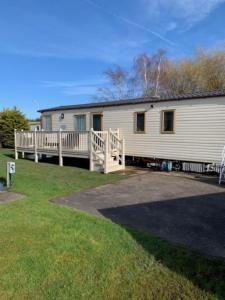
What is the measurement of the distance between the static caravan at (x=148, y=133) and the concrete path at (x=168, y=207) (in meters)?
1.86

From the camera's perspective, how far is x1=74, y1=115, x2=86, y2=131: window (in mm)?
13070

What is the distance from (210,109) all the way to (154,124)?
7.80ft

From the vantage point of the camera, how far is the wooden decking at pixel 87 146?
9961 millimetres

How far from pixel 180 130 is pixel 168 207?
5.20 m

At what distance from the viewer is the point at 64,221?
434 centimetres

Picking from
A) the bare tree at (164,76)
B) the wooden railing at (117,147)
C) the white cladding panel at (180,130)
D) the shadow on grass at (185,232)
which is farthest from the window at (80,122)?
the bare tree at (164,76)

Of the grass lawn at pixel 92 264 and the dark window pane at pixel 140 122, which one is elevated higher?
the dark window pane at pixel 140 122

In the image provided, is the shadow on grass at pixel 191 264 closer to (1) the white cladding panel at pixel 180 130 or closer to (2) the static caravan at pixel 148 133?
(2) the static caravan at pixel 148 133

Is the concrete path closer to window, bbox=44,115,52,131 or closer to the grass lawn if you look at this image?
the grass lawn

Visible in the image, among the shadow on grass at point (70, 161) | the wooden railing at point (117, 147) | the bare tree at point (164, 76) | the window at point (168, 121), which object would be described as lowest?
the shadow on grass at point (70, 161)

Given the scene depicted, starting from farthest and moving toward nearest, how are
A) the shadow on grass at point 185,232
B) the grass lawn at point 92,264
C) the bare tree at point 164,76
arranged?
the bare tree at point 164,76 → the shadow on grass at point 185,232 → the grass lawn at point 92,264

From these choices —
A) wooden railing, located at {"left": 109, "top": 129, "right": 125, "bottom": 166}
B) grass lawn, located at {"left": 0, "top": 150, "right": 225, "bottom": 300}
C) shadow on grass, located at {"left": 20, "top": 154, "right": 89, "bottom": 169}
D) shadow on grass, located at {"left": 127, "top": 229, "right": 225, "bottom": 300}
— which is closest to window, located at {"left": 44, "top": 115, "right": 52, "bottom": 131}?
shadow on grass, located at {"left": 20, "top": 154, "right": 89, "bottom": 169}

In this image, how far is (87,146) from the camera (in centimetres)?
1057

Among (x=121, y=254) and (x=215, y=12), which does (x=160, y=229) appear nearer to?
(x=121, y=254)
